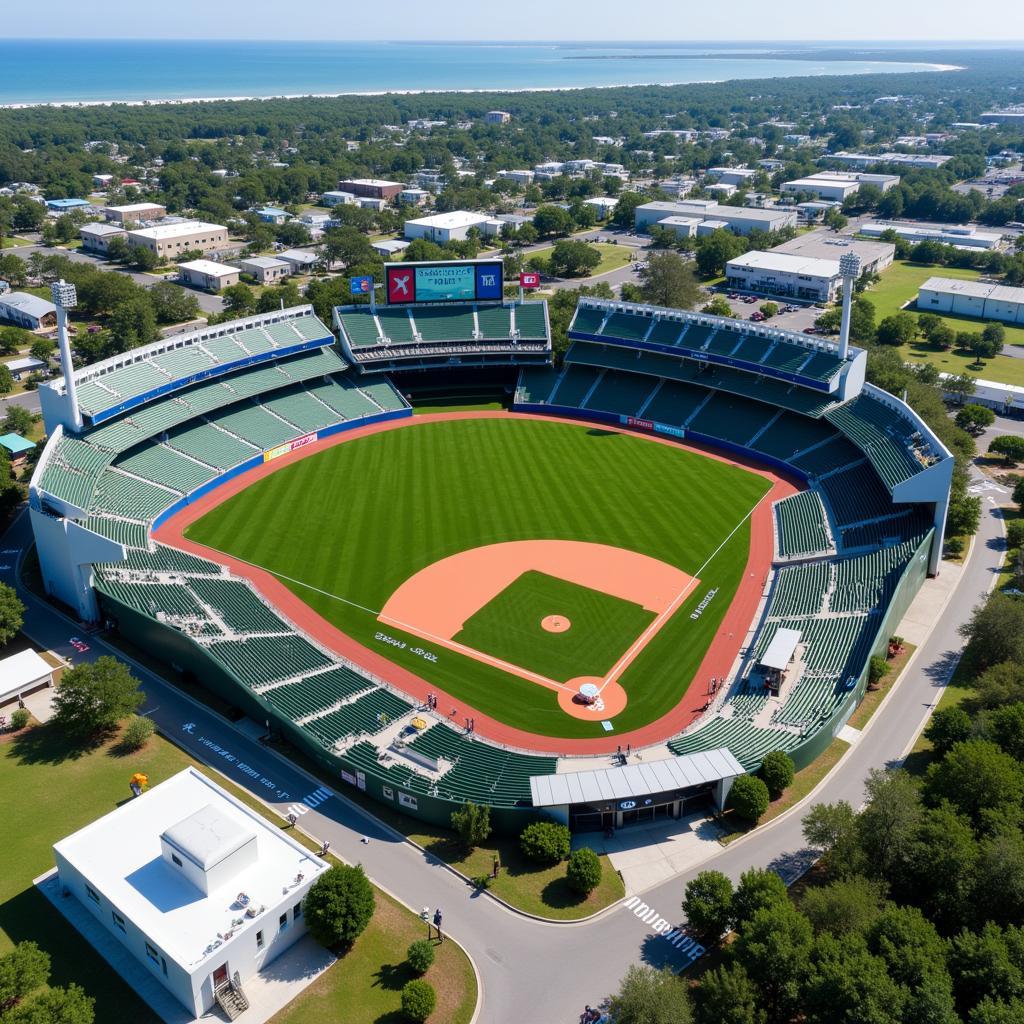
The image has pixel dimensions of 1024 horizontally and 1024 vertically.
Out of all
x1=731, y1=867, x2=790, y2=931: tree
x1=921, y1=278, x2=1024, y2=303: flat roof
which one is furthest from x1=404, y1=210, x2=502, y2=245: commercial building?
x1=731, y1=867, x2=790, y2=931: tree

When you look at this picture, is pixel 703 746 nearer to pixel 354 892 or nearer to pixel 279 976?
pixel 354 892

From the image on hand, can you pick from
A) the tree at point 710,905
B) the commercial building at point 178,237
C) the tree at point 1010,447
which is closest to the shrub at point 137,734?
the tree at point 710,905

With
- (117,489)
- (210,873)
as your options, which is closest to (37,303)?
(117,489)

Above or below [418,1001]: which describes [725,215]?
above

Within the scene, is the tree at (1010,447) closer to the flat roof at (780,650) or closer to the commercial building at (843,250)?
the flat roof at (780,650)

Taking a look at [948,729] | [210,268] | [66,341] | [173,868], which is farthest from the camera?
[210,268]

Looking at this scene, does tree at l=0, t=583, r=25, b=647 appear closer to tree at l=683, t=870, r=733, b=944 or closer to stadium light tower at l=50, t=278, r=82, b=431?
stadium light tower at l=50, t=278, r=82, b=431

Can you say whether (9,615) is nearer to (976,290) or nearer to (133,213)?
(976,290)

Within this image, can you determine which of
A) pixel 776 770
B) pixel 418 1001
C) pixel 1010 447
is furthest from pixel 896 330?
pixel 418 1001
